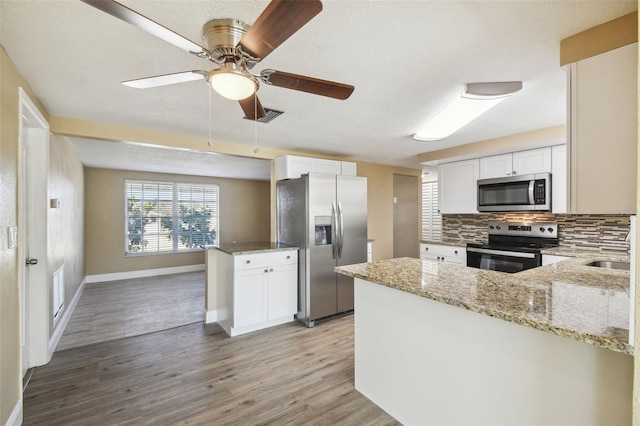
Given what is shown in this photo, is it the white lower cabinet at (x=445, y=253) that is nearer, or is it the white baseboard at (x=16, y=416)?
the white baseboard at (x=16, y=416)

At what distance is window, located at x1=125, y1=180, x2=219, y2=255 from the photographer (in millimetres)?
6086

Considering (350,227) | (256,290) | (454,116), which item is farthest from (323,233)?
(454,116)

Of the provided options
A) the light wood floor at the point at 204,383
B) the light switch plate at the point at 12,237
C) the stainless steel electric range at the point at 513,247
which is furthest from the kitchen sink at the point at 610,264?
the light switch plate at the point at 12,237


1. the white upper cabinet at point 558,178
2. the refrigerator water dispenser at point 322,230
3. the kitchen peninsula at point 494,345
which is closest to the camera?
the kitchen peninsula at point 494,345

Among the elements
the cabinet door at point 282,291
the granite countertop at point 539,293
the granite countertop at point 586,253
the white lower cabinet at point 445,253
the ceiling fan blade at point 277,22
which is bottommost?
the cabinet door at point 282,291

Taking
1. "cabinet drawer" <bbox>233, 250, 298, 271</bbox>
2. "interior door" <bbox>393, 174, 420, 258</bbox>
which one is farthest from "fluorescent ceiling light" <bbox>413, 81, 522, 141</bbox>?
"interior door" <bbox>393, 174, 420, 258</bbox>

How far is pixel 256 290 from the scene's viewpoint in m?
3.25

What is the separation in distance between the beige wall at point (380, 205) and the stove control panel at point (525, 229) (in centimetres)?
166

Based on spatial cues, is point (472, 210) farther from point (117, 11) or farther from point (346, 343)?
point (117, 11)

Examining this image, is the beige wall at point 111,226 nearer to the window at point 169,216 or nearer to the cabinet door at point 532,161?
the window at point 169,216

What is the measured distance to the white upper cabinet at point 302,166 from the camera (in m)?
3.73

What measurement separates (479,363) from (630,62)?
4.57ft

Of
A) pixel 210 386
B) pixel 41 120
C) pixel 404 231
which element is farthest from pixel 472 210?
pixel 41 120

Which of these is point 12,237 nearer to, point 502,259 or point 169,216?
point 502,259
